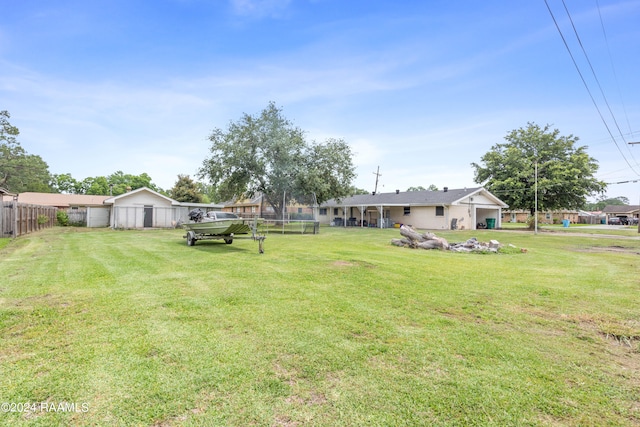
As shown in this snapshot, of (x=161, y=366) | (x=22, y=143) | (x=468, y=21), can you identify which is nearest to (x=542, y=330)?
(x=161, y=366)

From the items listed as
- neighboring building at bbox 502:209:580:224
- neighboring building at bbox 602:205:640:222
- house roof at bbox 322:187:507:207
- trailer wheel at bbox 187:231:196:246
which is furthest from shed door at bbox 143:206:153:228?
neighboring building at bbox 602:205:640:222

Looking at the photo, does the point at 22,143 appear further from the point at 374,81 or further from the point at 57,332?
the point at 57,332

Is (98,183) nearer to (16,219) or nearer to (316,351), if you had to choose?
(16,219)

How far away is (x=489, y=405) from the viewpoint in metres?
2.24

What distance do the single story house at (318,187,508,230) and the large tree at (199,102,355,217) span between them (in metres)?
7.37

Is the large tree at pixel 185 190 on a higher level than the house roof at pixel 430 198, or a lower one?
higher

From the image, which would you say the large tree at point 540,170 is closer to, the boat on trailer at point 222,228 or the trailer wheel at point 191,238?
the boat on trailer at point 222,228

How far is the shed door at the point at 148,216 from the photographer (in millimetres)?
25977

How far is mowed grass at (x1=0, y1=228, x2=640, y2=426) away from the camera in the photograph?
2176mm

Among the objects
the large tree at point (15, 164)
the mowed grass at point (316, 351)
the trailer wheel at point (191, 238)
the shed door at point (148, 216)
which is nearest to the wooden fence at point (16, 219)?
the shed door at point (148, 216)

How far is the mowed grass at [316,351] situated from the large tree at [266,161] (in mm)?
15568

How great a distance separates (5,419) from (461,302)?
5184 mm

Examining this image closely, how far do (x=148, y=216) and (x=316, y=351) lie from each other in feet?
89.9

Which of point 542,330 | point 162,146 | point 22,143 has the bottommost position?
point 542,330
